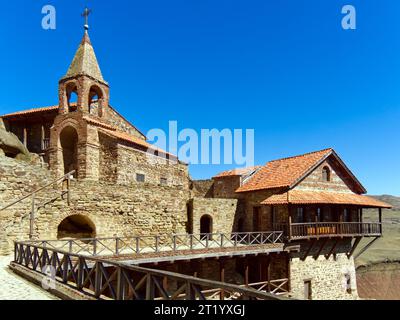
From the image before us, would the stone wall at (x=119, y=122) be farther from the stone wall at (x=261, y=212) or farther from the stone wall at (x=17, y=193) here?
the stone wall at (x=17, y=193)

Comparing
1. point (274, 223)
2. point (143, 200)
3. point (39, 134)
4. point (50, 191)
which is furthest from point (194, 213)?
point (39, 134)

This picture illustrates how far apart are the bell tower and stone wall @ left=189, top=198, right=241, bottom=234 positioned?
32.9ft

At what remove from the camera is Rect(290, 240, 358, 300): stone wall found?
802 inches

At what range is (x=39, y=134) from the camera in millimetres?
28328

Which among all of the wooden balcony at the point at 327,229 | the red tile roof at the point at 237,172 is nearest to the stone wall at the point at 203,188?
the red tile roof at the point at 237,172

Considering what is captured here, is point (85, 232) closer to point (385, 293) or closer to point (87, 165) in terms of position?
point (87, 165)

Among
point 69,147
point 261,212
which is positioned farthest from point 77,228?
point 261,212

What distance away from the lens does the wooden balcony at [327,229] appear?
20016 millimetres

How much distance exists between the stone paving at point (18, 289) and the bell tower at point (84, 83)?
15.0 meters

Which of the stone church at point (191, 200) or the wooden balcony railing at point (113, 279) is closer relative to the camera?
the wooden balcony railing at point (113, 279)

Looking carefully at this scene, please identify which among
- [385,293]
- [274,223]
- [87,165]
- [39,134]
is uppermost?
[39,134]

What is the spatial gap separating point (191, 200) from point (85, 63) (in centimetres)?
1277

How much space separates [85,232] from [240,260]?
34.2ft
